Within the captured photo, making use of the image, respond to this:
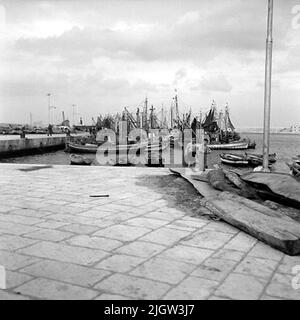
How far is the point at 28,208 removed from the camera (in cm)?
592

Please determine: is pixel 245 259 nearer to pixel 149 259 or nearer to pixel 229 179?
pixel 149 259

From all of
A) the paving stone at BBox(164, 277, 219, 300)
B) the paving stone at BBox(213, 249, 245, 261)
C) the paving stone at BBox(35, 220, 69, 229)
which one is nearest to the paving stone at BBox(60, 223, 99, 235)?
the paving stone at BBox(35, 220, 69, 229)

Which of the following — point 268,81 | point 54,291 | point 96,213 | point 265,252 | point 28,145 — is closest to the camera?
point 54,291

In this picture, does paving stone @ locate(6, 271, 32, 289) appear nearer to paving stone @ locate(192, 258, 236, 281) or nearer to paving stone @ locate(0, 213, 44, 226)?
paving stone @ locate(192, 258, 236, 281)

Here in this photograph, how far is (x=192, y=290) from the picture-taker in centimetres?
300

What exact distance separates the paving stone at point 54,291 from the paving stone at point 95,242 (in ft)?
3.25

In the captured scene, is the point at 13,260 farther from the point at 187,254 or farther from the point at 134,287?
the point at 187,254

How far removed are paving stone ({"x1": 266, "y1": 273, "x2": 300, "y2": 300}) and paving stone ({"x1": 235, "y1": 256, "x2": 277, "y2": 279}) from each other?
0.10 m

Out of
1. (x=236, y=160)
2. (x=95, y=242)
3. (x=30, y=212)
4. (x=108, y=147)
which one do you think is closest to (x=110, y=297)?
(x=95, y=242)

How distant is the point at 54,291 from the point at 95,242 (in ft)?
4.24

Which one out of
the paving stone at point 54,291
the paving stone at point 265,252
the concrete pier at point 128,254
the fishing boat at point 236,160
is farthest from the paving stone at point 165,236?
the fishing boat at point 236,160

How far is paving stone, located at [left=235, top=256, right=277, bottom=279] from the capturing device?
134 inches

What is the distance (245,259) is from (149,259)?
102 centimetres
